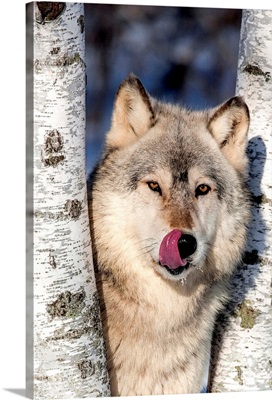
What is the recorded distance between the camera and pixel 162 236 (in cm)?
310

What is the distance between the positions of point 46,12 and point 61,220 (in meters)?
0.83

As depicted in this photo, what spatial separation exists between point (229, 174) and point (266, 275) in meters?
0.63

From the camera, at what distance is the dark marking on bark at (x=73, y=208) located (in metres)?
3.13

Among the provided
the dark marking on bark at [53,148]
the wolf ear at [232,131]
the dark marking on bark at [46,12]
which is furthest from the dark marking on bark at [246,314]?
the dark marking on bark at [46,12]

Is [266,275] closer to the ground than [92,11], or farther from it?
closer to the ground

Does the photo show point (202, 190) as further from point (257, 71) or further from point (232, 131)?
point (257, 71)

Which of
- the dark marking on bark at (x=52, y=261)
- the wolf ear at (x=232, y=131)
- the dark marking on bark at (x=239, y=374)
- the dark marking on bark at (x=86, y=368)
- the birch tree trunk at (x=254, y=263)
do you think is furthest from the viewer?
the dark marking on bark at (x=239, y=374)

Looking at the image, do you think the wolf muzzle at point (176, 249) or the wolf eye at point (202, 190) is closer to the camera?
the wolf muzzle at point (176, 249)

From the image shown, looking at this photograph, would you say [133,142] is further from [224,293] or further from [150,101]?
[224,293]

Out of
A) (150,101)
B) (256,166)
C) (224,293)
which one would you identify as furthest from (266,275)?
(150,101)

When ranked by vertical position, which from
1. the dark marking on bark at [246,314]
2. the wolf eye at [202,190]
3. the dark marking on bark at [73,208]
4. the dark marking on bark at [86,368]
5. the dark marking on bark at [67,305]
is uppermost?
the wolf eye at [202,190]

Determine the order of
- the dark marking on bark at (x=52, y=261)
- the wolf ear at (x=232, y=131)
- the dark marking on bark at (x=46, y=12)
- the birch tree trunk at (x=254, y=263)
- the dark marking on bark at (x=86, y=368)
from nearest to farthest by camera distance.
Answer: the dark marking on bark at (x=46, y=12), the dark marking on bark at (x=52, y=261), the dark marking on bark at (x=86, y=368), the wolf ear at (x=232, y=131), the birch tree trunk at (x=254, y=263)

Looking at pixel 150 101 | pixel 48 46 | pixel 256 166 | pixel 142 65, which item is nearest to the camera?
pixel 48 46

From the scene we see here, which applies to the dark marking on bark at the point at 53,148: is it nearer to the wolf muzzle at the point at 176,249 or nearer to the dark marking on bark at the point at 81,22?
the dark marking on bark at the point at 81,22
